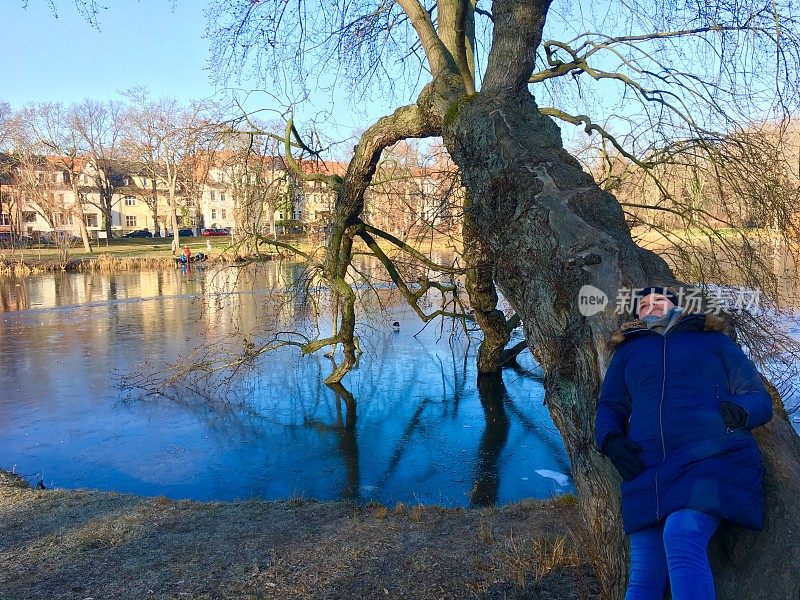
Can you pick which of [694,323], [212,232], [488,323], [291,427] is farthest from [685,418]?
[212,232]

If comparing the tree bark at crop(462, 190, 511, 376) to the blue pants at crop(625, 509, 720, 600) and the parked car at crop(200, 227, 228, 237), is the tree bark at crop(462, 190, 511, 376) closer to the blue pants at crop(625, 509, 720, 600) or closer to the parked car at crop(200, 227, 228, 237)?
the blue pants at crop(625, 509, 720, 600)

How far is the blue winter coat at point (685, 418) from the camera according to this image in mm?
2512

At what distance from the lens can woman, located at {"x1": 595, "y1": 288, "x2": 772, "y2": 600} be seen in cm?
249

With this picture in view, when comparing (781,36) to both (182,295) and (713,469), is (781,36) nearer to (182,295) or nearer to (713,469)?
Result: (713,469)

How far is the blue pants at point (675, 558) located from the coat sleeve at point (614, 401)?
0.40 metres

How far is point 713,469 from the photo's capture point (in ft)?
8.30

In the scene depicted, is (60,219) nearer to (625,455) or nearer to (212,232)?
(212,232)

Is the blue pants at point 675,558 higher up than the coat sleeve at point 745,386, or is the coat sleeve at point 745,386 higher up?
the coat sleeve at point 745,386

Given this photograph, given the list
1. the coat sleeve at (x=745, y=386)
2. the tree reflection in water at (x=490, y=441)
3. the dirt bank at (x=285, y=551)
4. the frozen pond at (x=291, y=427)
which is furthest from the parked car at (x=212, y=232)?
the coat sleeve at (x=745, y=386)

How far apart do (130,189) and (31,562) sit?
221 feet

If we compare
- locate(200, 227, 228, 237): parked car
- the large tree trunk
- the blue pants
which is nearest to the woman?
the blue pants

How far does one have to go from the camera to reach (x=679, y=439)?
261 centimetres

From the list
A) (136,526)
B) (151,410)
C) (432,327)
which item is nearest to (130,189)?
(432,327)

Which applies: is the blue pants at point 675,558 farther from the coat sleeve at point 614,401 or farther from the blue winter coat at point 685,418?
the coat sleeve at point 614,401
